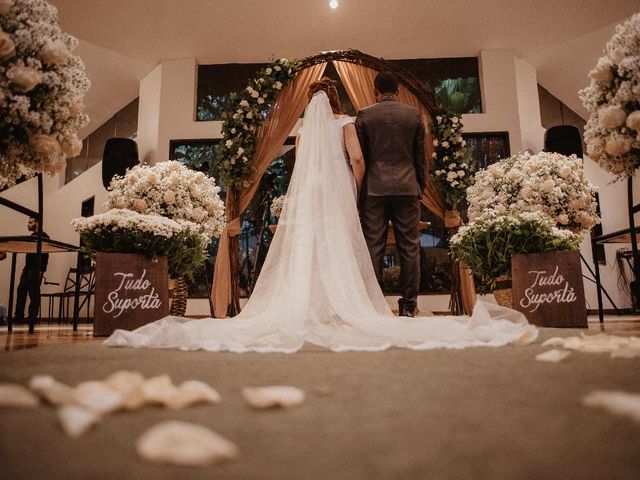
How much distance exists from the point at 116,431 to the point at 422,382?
0.70 meters

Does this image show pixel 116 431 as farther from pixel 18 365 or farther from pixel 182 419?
pixel 18 365

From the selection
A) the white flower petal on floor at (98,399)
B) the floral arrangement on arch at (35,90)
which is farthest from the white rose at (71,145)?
the white flower petal on floor at (98,399)

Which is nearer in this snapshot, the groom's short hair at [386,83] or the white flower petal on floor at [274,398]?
the white flower petal on floor at [274,398]

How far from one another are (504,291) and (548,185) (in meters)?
1.20

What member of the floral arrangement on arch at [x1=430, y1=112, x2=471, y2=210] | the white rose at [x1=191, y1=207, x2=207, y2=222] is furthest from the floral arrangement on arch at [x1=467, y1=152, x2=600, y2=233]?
the white rose at [x1=191, y1=207, x2=207, y2=222]

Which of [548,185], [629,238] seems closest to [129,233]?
[548,185]

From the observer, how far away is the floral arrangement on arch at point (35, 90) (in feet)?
6.16

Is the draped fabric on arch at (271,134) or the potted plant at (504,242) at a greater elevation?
the draped fabric on arch at (271,134)

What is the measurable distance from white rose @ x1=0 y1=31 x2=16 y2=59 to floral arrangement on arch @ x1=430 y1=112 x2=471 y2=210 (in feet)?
13.2

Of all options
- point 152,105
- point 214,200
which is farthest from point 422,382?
point 152,105

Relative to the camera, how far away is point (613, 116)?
Answer: 2221mm

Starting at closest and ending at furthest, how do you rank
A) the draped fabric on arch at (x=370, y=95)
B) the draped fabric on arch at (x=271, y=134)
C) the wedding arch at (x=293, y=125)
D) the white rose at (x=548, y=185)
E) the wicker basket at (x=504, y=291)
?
the wicker basket at (x=504, y=291) → the white rose at (x=548, y=185) → the wedding arch at (x=293, y=125) → the draped fabric on arch at (x=271, y=134) → the draped fabric on arch at (x=370, y=95)

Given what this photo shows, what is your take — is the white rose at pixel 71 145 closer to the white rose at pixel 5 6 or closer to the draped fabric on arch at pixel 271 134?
the white rose at pixel 5 6

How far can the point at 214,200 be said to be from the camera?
4.12 m
